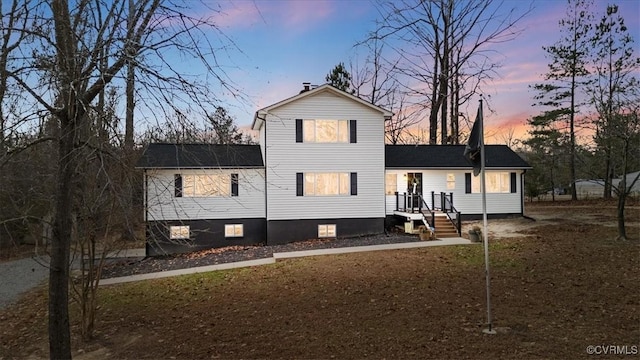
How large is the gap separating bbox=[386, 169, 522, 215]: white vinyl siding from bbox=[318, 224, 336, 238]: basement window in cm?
330

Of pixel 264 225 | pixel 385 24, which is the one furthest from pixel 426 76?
pixel 264 225

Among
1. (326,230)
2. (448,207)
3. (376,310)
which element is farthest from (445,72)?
(376,310)

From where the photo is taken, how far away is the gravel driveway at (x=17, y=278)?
1209cm

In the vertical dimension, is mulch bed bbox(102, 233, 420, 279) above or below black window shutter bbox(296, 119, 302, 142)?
below

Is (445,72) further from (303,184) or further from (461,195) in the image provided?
(303,184)

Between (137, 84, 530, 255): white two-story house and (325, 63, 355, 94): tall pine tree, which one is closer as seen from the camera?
(137, 84, 530, 255): white two-story house

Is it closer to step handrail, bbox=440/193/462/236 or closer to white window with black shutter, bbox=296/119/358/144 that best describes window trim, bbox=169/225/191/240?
white window with black shutter, bbox=296/119/358/144

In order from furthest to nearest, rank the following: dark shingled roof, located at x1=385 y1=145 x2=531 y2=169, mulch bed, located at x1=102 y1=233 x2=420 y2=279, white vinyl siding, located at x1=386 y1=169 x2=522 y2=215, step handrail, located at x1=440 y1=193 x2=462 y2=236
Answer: dark shingled roof, located at x1=385 y1=145 x2=531 y2=169 → white vinyl siding, located at x1=386 y1=169 x2=522 y2=215 → step handrail, located at x1=440 y1=193 x2=462 y2=236 → mulch bed, located at x1=102 y1=233 x2=420 y2=279

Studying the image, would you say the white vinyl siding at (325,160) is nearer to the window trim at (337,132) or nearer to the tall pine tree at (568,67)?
the window trim at (337,132)

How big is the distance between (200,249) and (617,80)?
19599mm

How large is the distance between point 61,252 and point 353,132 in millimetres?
14351

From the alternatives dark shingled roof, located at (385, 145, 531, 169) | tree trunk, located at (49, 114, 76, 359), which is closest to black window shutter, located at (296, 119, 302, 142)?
dark shingled roof, located at (385, 145, 531, 169)

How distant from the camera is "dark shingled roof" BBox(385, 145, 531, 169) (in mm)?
20297

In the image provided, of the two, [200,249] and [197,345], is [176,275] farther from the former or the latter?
[197,345]
